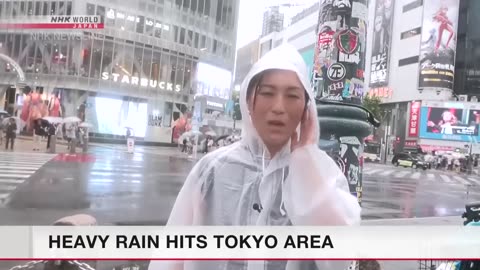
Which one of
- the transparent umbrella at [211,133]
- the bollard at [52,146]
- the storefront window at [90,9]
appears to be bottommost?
the bollard at [52,146]

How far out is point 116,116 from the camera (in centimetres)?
133

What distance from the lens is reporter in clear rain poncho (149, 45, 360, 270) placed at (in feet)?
3.54

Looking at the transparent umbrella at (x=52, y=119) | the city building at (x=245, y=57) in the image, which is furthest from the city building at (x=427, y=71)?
the transparent umbrella at (x=52, y=119)

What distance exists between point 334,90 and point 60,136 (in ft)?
3.22

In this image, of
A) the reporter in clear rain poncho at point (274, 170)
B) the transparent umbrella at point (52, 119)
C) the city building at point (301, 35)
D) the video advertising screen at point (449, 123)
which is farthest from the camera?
the video advertising screen at point (449, 123)

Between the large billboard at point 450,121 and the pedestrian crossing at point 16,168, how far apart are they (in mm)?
1308

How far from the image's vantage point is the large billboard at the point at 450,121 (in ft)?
5.00

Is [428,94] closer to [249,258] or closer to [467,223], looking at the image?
[467,223]

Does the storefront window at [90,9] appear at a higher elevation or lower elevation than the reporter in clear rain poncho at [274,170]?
higher

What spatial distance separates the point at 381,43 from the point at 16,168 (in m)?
1.37

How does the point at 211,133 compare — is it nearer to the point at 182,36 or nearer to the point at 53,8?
the point at 182,36

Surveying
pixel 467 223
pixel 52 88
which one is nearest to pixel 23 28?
pixel 52 88

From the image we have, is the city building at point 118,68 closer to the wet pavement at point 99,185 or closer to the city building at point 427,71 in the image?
the wet pavement at point 99,185

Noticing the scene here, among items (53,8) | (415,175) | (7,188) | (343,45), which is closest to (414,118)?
(415,175)
